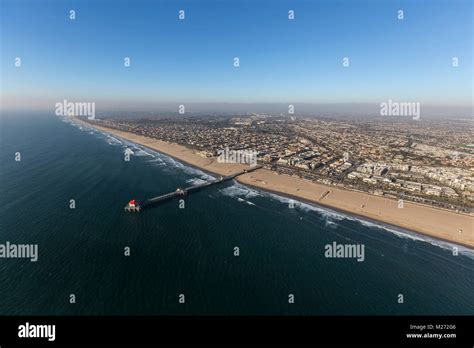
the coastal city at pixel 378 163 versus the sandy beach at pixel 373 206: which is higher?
the coastal city at pixel 378 163

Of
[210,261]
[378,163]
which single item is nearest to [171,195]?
[210,261]

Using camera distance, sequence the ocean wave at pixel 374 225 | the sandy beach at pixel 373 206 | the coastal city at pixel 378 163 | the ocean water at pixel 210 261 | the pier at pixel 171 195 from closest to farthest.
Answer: the ocean water at pixel 210 261 < the ocean wave at pixel 374 225 < the sandy beach at pixel 373 206 < the pier at pixel 171 195 < the coastal city at pixel 378 163

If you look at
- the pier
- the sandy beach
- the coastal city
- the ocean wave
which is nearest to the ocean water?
the ocean wave

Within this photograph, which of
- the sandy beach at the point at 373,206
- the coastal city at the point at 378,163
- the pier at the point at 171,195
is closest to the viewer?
the sandy beach at the point at 373,206

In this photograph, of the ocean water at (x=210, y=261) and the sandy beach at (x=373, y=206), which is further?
the sandy beach at (x=373, y=206)

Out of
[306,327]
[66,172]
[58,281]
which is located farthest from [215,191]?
[306,327]

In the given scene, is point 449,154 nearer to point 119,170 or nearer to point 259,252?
point 259,252

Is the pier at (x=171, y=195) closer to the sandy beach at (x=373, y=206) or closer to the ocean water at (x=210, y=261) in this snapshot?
the ocean water at (x=210, y=261)

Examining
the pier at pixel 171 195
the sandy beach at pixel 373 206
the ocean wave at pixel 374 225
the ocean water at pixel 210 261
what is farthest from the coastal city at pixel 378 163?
the ocean water at pixel 210 261
